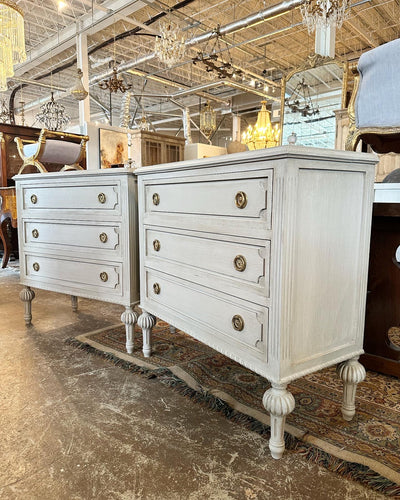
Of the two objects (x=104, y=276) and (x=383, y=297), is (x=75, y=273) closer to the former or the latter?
(x=104, y=276)

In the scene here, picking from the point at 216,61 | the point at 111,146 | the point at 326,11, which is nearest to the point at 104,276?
the point at 326,11

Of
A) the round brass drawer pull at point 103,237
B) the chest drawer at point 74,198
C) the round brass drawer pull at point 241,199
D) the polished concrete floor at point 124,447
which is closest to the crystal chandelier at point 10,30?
the chest drawer at point 74,198

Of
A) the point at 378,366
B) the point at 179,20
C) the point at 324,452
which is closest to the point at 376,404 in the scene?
the point at 378,366

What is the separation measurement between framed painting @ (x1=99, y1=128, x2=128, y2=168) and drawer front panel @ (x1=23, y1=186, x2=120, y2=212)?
5.52m

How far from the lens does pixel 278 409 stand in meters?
1.10

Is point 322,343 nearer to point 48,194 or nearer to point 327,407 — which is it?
point 327,407

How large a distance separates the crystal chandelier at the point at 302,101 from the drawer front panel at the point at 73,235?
4211 mm

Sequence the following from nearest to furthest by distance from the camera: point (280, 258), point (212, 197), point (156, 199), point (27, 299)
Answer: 1. point (280, 258)
2. point (212, 197)
3. point (156, 199)
4. point (27, 299)

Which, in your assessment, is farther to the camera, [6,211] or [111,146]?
[111,146]

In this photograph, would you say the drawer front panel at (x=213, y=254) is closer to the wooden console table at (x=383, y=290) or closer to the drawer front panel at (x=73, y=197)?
the drawer front panel at (x=73, y=197)

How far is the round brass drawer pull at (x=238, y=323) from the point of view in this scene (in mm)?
1210

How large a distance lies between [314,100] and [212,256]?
455 centimetres

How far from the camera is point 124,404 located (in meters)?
1.47

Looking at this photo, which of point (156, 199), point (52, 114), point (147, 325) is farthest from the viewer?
point (52, 114)
